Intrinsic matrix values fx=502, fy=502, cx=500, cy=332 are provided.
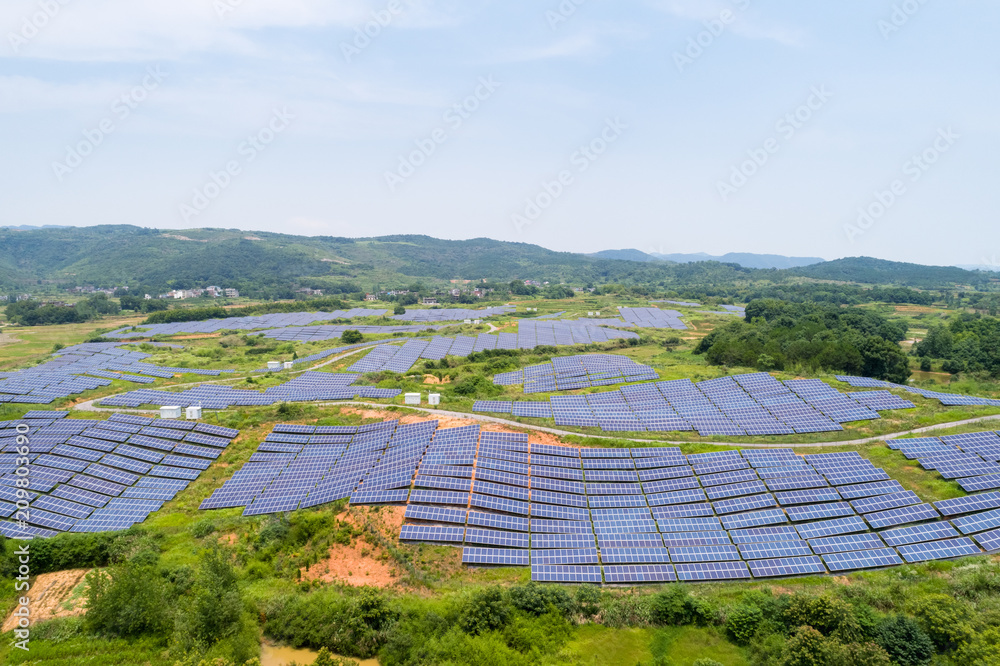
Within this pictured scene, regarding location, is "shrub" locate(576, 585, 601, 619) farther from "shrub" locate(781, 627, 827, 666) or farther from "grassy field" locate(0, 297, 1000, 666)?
"shrub" locate(781, 627, 827, 666)

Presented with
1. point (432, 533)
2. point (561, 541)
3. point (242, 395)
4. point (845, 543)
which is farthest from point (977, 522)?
point (242, 395)

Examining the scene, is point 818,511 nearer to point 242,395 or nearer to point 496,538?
point 496,538

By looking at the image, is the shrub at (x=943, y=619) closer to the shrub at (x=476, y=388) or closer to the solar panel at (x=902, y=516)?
the solar panel at (x=902, y=516)

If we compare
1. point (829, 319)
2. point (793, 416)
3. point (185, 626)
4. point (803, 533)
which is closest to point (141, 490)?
point (185, 626)

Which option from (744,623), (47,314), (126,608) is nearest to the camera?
(744,623)

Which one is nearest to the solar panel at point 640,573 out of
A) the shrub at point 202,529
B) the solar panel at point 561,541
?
the solar panel at point 561,541

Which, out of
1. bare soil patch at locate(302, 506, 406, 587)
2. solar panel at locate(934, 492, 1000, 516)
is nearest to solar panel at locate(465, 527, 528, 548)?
bare soil patch at locate(302, 506, 406, 587)
